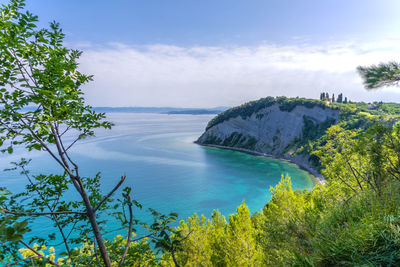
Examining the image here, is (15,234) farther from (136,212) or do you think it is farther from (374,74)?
(136,212)

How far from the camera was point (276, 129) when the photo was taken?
318 ft

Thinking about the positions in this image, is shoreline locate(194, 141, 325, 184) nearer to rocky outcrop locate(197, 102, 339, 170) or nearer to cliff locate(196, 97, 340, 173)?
cliff locate(196, 97, 340, 173)

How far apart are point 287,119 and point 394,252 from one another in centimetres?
10260

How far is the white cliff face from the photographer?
8994 cm

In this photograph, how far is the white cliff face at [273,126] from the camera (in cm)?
8994

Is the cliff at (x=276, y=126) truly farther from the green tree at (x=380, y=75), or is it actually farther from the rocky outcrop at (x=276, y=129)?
the green tree at (x=380, y=75)

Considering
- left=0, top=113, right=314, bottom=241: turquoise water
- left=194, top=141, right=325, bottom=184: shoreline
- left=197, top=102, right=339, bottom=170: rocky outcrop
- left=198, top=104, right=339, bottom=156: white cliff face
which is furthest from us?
left=198, top=104, right=339, bottom=156: white cliff face

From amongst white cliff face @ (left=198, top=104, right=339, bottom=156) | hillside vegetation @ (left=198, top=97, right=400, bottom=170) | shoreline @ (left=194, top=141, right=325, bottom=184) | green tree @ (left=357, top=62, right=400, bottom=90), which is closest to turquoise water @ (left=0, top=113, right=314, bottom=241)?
shoreline @ (left=194, top=141, right=325, bottom=184)

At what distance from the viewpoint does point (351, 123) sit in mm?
71375

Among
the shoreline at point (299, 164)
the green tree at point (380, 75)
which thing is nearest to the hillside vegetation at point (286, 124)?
the shoreline at point (299, 164)

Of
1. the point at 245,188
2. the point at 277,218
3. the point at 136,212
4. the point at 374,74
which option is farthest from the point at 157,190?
the point at 374,74

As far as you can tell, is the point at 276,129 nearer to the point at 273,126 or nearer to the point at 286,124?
the point at 273,126

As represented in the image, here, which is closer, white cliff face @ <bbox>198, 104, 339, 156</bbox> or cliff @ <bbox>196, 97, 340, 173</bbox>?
cliff @ <bbox>196, 97, 340, 173</bbox>

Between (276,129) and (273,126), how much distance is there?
8.16 ft
